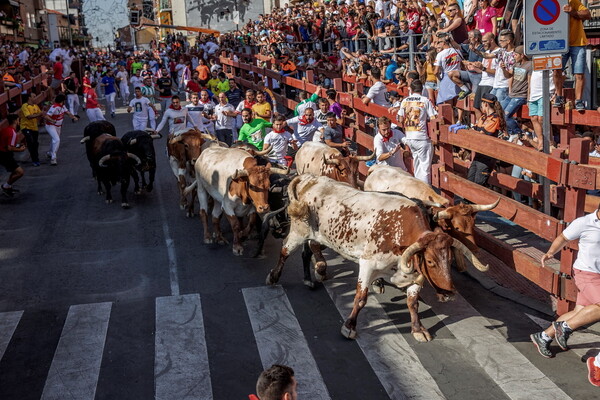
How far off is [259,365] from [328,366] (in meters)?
0.75

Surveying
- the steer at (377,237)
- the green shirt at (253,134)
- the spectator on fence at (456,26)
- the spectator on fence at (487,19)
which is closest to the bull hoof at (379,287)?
the steer at (377,237)

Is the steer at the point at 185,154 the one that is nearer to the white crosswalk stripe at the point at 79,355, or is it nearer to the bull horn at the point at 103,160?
the bull horn at the point at 103,160

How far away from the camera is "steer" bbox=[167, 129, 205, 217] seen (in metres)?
14.3

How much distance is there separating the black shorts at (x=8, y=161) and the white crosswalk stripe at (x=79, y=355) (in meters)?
7.73

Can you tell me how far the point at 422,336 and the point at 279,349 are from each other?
1665mm

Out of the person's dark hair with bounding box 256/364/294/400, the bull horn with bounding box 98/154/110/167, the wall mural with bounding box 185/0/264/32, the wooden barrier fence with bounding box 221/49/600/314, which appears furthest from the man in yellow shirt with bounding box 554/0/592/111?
the wall mural with bounding box 185/0/264/32

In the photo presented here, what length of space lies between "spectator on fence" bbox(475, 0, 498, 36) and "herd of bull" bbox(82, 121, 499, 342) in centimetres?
529

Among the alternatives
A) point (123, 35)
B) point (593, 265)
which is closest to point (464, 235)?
point (593, 265)

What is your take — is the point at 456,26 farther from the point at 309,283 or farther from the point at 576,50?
the point at 309,283

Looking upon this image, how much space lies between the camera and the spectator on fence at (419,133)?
37.7 ft

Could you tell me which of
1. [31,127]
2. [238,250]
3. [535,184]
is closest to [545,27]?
[535,184]

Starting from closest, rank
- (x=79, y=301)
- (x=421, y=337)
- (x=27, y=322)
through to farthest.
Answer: (x=421, y=337)
(x=27, y=322)
(x=79, y=301)

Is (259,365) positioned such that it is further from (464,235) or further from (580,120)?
(580,120)

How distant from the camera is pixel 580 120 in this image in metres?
11.0
